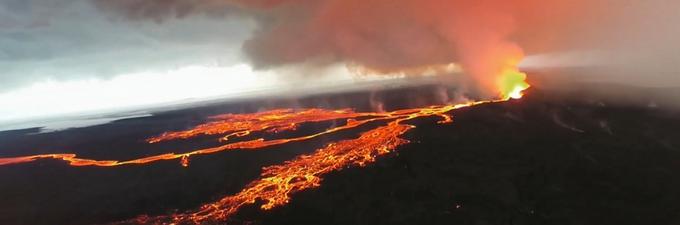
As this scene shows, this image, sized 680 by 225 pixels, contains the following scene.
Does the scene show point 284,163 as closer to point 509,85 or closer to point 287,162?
point 287,162

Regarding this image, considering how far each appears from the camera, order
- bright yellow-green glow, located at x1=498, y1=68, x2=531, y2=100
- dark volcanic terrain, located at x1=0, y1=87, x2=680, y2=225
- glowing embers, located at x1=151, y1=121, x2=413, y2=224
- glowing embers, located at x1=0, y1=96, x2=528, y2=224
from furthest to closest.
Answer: bright yellow-green glow, located at x1=498, y1=68, x2=531, y2=100
glowing embers, located at x1=0, y1=96, x2=528, y2=224
glowing embers, located at x1=151, y1=121, x2=413, y2=224
dark volcanic terrain, located at x1=0, y1=87, x2=680, y2=225

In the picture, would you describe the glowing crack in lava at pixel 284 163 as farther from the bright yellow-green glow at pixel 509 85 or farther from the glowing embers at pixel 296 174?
the bright yellow-green glow at pixel 509 85

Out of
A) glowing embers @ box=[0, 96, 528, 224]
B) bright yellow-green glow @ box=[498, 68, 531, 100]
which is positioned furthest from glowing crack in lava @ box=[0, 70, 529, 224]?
bright yellow-green glow @ box=[498, 68, 531, 100]

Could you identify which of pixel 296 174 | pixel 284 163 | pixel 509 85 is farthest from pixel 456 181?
pixel 509 85

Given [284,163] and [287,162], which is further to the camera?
[287,162]

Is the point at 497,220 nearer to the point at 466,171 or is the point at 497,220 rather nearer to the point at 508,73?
the point at 466,171

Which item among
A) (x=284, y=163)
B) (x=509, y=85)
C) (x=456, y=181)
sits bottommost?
(x=456, y=181)

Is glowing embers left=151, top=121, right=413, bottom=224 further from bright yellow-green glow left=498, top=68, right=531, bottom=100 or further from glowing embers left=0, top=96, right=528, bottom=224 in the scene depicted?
bright yellow-green glow left=498, top=68, right=531, bottom=100

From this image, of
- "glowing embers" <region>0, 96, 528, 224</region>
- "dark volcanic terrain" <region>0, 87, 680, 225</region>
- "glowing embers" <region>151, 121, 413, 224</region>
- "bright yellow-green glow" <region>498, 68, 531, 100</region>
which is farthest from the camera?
"bright yellow-green glow" <region>498, 68, 531, 100</region>

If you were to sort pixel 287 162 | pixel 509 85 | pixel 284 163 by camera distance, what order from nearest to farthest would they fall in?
pixel 284 163 → pixel 287 162 → pixel 509 85
